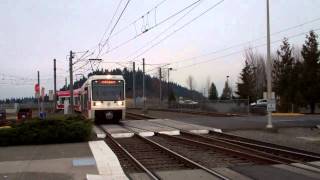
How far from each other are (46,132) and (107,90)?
1495cm

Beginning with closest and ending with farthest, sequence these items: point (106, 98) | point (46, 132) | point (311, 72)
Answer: point (46, 132)
point (106, 98)
point (311, 72)

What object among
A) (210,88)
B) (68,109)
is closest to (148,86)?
(210,88)

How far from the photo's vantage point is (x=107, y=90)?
124ft

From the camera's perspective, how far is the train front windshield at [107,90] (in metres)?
37.6

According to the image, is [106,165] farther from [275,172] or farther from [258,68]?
[258,68]

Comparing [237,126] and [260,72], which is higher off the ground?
[260,72]

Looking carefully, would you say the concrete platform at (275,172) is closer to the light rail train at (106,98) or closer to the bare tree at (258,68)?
the light rail train at (106,98)

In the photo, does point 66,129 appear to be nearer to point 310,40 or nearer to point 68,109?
point 68,109

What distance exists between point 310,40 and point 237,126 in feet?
114

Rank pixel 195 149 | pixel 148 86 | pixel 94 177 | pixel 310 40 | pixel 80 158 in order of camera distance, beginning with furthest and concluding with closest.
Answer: pixel 148 86 → pixel 310 40 → pixel 195 149 → pixel 80 158 → pixel 94 177

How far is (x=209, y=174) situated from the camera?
13500 mm

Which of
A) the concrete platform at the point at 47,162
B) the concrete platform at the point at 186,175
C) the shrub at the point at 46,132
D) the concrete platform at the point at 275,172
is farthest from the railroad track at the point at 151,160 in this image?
the shrub at the point at 46,132

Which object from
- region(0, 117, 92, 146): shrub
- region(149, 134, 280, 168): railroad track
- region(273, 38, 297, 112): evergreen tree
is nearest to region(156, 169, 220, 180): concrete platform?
region(149, 134, 280, 168): railroad track

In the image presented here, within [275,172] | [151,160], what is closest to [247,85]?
[151,160]
